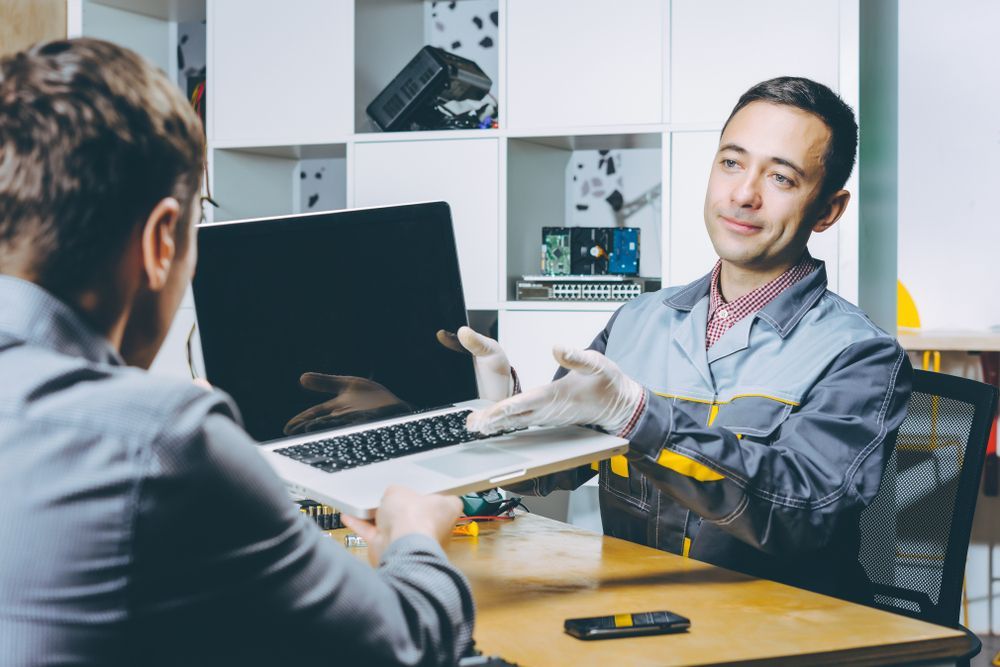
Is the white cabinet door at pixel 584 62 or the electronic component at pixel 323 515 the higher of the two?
the white cabinet door at pixel 584 62

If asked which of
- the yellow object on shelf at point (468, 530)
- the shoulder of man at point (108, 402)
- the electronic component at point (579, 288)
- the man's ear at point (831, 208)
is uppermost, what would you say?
the man's ear at point (831, 208)

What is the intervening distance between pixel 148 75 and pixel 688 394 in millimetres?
1150

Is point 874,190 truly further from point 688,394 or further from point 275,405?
point 275,405

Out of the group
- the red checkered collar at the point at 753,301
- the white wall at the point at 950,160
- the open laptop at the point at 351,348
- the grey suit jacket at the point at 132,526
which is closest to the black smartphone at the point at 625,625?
the open laptop at the point at 351,348

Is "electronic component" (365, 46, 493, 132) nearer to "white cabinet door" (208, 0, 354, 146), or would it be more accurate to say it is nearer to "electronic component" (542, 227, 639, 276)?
"white cabinet door" (208, 0, 354, 146)

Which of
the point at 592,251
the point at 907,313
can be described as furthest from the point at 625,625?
the point at 907,313

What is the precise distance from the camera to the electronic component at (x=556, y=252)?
2.58 m

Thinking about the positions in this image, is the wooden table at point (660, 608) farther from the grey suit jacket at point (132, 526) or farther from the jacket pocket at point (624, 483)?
the grey suit jacket at point (132, 526)

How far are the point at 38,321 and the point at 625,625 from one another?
70 cm

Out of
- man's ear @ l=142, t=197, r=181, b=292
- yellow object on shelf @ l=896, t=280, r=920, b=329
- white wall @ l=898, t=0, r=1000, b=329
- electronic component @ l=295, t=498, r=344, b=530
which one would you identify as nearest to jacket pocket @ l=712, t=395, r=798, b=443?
electronic component @ l=295, t=498, r=344, b=530

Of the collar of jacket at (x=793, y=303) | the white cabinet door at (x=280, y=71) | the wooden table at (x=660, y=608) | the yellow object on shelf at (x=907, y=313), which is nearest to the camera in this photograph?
the wooden table at (x=660, y=608)

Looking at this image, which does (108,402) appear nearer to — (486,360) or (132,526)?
(132,526)

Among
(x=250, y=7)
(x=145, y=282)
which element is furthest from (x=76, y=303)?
(x=250, y=7)

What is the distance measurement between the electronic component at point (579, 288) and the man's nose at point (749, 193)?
0.80 metres
